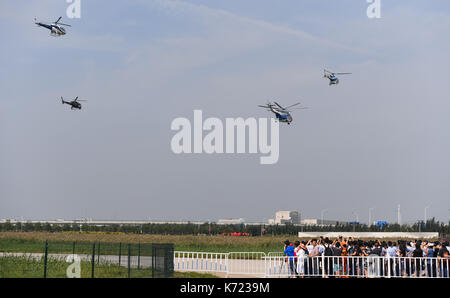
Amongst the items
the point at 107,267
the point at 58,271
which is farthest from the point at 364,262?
the point at 58,271

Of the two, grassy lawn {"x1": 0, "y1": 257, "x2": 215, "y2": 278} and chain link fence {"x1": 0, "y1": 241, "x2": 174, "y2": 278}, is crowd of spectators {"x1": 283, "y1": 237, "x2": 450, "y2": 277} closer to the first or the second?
chain link fence {"x1": 0, "y1": 241, "x2": 174, "y2": 278}

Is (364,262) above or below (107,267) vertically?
above

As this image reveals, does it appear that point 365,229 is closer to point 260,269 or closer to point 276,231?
point 276,231

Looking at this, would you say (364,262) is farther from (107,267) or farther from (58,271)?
(58,271)

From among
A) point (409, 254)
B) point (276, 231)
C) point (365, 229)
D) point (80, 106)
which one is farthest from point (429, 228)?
point (409, 254)

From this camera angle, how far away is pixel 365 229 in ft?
353

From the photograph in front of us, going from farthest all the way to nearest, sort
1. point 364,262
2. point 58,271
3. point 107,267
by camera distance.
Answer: point 107,267 → point 58,271 → point 364,262

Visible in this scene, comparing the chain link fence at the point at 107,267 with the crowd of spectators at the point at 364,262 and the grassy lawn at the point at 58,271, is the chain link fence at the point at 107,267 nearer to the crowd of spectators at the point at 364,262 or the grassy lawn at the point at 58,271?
the grassy lawn at the point at 58,271

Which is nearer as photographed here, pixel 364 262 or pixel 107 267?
pixel 364 262

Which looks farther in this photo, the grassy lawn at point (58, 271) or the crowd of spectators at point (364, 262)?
the grassy lawn at point (58, 271)

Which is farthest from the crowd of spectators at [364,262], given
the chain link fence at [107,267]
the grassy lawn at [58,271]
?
the grassy lawn at [58,271]

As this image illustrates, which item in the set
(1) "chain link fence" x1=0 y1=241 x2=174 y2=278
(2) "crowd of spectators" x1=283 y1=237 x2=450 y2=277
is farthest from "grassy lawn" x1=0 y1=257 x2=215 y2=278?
(2) "crowd of spectators" x1=283 y1=237 x2=450 y2=277
